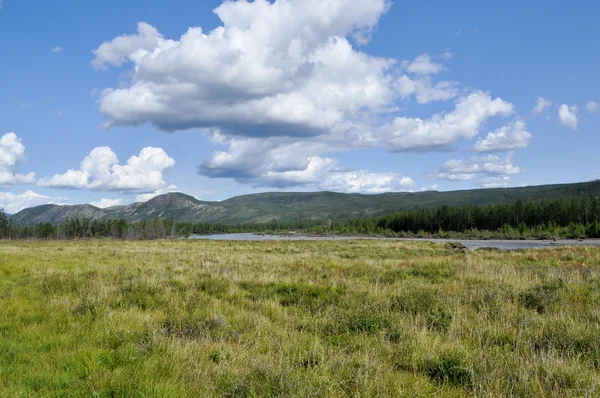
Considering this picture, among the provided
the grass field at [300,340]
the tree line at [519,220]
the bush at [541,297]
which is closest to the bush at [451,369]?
the grass field at [300,340]

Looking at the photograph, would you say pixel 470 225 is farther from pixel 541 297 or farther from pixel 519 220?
pixel 541 297

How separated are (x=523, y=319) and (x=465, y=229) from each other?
126434mm

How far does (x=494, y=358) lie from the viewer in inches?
220

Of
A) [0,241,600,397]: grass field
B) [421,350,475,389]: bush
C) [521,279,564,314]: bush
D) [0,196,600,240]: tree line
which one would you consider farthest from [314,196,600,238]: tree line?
[421,350,475,389]: bush

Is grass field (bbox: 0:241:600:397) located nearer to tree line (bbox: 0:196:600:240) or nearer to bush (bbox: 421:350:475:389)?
bush (bbox: 421:350:475:389)

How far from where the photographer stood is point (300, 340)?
6836 mm

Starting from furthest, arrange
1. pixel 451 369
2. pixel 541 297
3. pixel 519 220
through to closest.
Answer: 1. pixel 519 220
2. pixel 541 297
3. pixel 451 369

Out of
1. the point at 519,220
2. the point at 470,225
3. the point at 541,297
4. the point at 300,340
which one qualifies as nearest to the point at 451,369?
the point at 300,340

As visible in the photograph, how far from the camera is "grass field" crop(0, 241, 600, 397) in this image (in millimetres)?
4734

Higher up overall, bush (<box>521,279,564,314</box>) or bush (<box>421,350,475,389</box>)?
bush (<box>421,350,475,389</box>)

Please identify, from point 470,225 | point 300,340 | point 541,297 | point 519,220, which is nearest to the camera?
point 300,340

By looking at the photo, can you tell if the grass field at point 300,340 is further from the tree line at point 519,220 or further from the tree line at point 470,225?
the tree line at point 470,225

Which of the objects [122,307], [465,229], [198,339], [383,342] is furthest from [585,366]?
[465,229]

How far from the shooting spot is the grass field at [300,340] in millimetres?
4734
